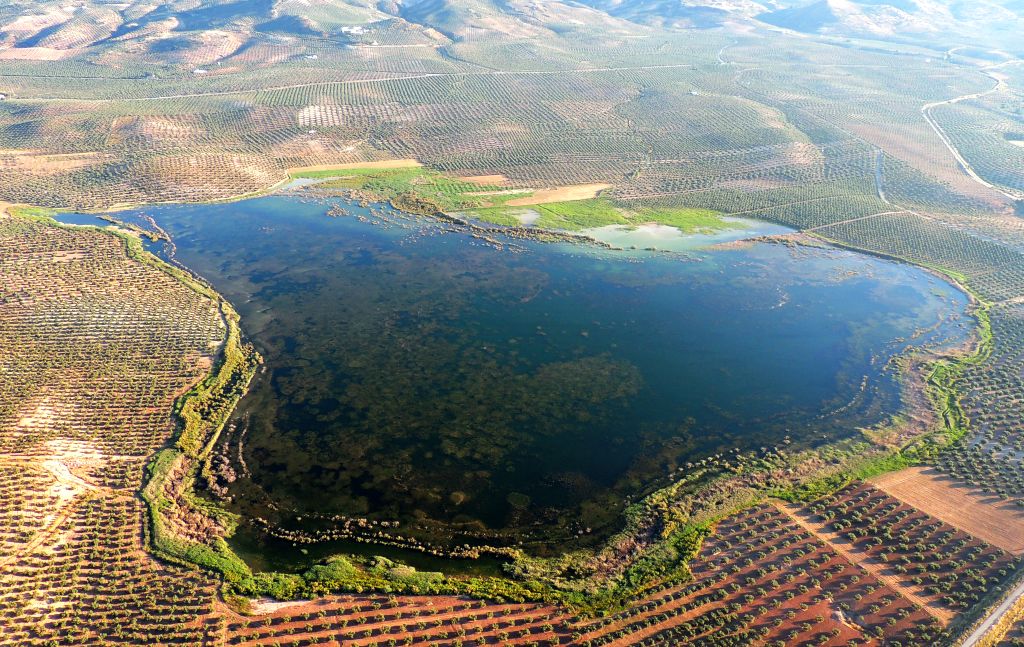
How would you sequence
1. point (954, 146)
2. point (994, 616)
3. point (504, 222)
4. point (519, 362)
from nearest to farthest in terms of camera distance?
point (994, 616)
point (519, 362)
point (504, 222)
point (954, 146)

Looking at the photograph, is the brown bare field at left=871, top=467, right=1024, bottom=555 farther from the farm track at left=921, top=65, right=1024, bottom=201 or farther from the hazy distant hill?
the hazy distant hill

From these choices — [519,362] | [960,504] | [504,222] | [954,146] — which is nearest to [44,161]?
[504,222]

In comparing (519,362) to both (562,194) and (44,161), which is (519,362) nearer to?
(562,194)

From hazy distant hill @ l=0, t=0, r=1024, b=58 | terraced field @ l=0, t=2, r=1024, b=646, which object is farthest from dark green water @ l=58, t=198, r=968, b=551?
hazy distant hill @ l=0, t=0, r=1024, b=58

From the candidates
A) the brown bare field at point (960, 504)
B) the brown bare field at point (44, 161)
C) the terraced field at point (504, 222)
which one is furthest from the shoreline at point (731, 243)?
the brown bare field at point (44, 161)

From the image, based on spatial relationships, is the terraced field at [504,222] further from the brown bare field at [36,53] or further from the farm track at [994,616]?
the brown bare field at [36,53]
